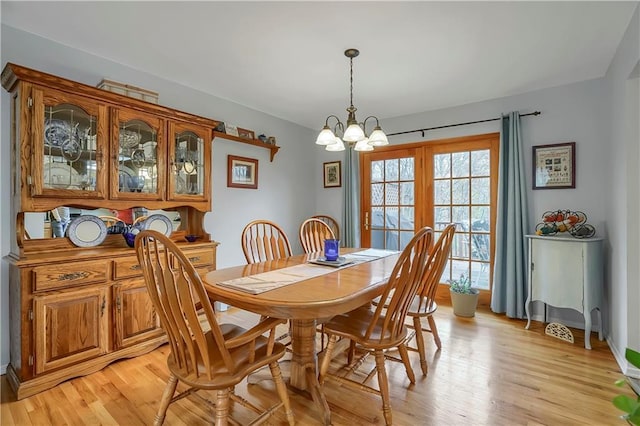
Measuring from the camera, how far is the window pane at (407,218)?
13.3 ft

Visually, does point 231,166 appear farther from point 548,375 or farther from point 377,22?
point 548,375

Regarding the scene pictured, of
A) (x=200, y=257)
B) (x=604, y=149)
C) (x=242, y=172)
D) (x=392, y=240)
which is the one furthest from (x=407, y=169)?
(x=200, y=257)

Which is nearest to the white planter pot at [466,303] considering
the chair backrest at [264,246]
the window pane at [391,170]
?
the window pane at [391,170]

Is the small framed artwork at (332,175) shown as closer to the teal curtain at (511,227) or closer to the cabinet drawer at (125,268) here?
the teal curtain at (511,227)

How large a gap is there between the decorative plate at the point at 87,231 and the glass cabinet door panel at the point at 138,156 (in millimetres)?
326

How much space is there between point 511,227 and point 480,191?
1.88ft

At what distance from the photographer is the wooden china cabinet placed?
1.90 metres

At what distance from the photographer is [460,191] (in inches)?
146

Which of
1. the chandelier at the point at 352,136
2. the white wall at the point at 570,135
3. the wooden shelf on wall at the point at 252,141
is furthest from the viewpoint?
the wooden shelf on wall at the point at 252,141

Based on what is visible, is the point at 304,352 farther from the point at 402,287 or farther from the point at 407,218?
the point at 407,218

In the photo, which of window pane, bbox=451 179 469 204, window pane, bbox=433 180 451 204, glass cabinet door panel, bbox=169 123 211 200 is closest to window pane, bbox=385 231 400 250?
window pane, bbox=433 180 451 204

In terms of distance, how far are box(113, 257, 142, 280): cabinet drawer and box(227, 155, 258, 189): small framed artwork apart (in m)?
1.47

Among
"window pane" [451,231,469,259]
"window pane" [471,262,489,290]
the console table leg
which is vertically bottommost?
the console table leg

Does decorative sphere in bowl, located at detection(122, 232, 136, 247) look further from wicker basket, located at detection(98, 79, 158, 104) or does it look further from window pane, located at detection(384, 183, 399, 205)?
window pane, located at detection(384, 183, 399, 205)
